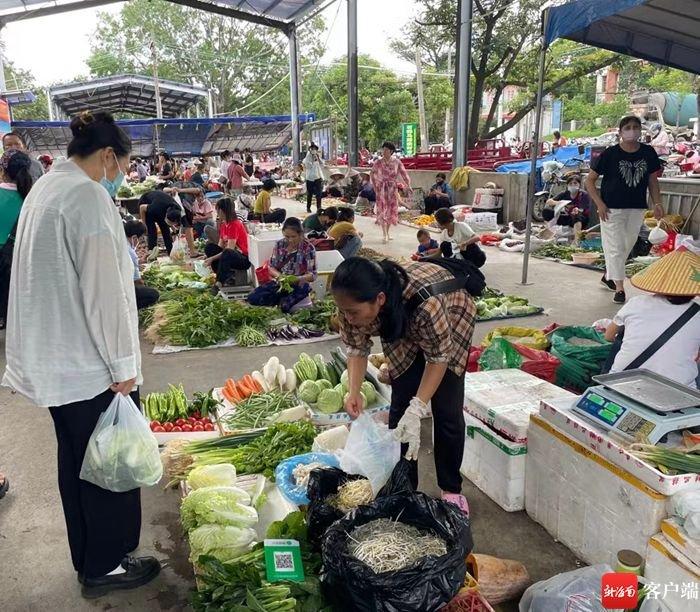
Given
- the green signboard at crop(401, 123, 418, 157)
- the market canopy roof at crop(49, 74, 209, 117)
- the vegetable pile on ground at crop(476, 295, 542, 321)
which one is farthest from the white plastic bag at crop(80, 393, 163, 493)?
the market canopy roof at crop(49, 74, 209, 117)

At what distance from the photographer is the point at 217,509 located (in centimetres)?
266

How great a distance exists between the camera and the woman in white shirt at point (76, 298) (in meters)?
2.15

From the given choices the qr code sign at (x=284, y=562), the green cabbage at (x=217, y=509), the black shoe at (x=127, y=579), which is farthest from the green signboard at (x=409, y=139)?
the qr code sign at (x=284, y=562)

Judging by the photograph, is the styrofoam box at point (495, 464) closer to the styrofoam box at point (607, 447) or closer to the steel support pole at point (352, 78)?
the styrofoam box at point (607, 447)

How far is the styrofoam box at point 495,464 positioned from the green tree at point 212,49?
1577 inches

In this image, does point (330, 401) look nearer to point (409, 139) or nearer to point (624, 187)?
point (624, 187)

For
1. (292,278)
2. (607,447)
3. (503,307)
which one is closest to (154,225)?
(292,278)

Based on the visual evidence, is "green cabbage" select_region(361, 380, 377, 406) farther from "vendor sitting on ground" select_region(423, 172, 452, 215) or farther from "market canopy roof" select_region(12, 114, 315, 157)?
"market canopy roof" select_region(12, 114, 315, 157)

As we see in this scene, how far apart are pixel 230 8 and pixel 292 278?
15553mm

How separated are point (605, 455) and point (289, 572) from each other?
4.50 ft

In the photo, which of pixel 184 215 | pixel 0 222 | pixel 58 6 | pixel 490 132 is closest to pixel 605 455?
pixel 0 222

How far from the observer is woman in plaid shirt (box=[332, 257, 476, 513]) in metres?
2.21

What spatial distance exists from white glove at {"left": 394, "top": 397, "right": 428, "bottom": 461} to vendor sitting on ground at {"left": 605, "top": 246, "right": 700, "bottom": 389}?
123 centimetres

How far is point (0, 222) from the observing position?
17.8 feet
